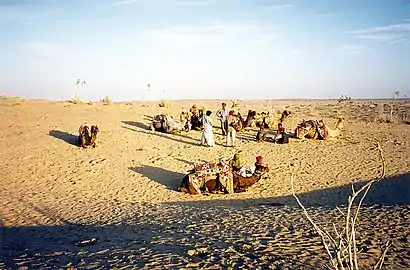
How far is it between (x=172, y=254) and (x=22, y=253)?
2.87 metres

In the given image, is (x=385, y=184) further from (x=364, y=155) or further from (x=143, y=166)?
(x=143, y=166)

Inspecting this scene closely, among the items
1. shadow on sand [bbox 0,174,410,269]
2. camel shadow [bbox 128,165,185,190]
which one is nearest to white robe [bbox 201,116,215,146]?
camel shadow [bbox 128,165,185,190]

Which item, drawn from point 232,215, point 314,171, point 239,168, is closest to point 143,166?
point 239,168

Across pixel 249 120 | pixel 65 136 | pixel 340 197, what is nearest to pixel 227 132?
pixel 249 120

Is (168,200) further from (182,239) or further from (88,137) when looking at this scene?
(88,137)

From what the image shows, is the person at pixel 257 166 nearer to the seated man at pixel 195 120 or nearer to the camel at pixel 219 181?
the camel at pixel 219 181

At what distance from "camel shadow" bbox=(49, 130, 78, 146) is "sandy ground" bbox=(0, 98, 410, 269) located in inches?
3.4

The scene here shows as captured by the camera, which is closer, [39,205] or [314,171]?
[39,205]

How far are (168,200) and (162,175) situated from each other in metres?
2.94

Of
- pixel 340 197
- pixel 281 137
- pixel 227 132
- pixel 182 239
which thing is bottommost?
pixel 340 197

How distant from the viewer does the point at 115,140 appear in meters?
20.7

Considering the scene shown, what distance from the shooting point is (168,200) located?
42.2 feet

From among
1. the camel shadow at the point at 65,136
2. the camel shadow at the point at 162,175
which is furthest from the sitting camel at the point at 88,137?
the camel shadow at the point at 162,175

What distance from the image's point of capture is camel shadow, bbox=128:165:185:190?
1473 centimetres
